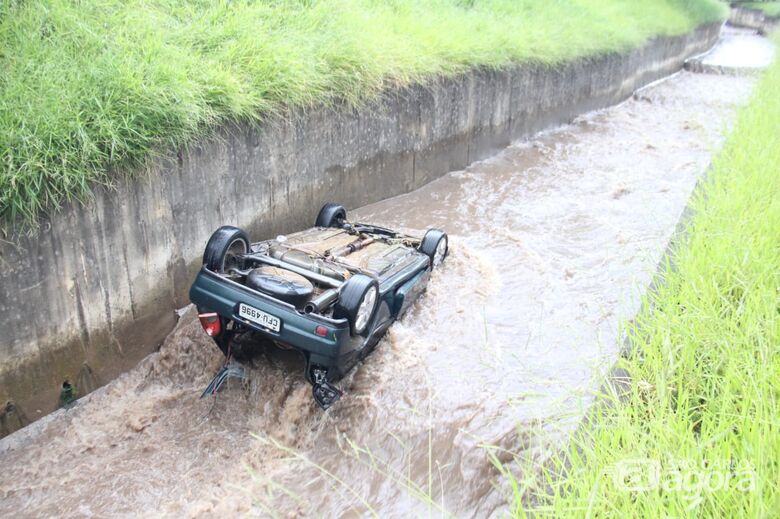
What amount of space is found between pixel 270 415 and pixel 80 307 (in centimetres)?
135

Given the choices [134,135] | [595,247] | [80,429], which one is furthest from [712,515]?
[595,247]

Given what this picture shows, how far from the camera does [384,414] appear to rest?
365 centimetres

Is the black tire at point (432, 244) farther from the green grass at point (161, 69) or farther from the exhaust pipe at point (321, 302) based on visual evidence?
the green grass at point (161, 69)

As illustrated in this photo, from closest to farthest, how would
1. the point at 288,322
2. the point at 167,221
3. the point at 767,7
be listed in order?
the point at 288,322
the point at 167,221
the point at 767,7

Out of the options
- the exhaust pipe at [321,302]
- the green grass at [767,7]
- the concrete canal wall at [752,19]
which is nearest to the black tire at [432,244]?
the exhaust pipe at [321,302]

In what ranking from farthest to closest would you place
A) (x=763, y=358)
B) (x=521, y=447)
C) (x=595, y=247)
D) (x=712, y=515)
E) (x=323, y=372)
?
(x=595, y=247) → (x=323, y=372) → (x=521, y=447) → (x=763, y=358) → (x=712, y=515)

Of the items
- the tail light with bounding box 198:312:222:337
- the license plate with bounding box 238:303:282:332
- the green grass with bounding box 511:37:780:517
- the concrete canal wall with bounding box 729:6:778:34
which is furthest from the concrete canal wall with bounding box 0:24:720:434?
the concrete canal wall with bounding box 729:6:778:34

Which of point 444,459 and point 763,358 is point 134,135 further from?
point 763,358

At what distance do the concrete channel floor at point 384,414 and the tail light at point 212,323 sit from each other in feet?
1.44

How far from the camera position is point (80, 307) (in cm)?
376

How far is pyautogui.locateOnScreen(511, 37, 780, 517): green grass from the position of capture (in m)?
2.09

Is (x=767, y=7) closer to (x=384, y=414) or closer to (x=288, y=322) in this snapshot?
(x=384, y=414)

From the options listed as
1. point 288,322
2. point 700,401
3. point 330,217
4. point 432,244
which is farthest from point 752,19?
point 288,322

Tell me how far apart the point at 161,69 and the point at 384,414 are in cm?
296
